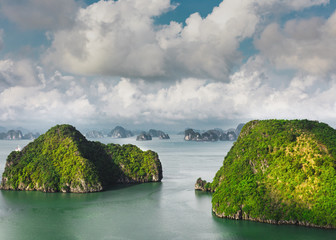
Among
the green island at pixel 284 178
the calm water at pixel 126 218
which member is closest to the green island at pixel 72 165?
the calm water at pixel 126 218

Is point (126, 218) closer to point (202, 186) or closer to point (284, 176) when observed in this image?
point (202, 186)

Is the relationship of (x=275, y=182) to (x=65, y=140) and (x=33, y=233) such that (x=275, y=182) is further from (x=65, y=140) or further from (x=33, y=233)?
(x=65, y=140)

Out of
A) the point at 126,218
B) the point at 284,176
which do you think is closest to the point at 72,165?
the point at 126,218

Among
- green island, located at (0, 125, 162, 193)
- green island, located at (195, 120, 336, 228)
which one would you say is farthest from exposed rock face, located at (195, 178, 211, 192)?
green island, located at (0, 125, 162, 193)

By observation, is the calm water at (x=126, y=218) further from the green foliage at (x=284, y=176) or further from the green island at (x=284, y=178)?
the green foliage at (x=284, y=176)

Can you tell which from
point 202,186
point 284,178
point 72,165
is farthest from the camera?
point 202,186

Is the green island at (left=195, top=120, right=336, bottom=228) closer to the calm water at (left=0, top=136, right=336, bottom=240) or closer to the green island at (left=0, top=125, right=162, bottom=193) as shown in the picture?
the calm water at (left=0, top=136, right=336, bottom=240)

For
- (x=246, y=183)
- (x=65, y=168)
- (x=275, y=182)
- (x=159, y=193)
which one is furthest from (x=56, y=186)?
(x=275, y=182)

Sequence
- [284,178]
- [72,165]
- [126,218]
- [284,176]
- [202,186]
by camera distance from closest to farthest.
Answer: [284,178] → [284,176] → [126,218] → [72,165] → [202,186]
